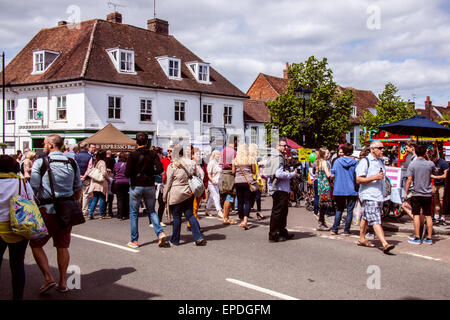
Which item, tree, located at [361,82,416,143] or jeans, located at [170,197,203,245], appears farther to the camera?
tree, located at [361,82,416,143]

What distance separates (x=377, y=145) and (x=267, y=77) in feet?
150

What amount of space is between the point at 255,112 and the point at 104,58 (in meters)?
17.4

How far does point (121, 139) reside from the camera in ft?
68.1

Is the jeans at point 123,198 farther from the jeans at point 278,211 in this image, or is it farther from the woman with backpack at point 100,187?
the jeans at point 278,211

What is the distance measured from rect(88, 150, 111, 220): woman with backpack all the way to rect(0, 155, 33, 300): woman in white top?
702 centimetres

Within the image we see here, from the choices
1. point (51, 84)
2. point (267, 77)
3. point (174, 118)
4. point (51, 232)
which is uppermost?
point (267, 77)

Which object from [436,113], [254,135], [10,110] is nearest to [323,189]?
[10,110]

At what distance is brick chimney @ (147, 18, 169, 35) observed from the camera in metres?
38.3

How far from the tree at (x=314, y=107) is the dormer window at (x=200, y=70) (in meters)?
6.11

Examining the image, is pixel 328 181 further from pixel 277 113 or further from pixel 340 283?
pixel 277 113

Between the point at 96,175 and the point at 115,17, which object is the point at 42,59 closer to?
the point at 115,17

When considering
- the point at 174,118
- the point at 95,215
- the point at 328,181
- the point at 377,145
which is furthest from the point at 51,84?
the point at 377,145

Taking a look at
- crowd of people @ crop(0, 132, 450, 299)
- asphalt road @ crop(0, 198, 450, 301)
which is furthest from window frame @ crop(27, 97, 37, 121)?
asphalt road @ crop(0, 198, 450, 301)

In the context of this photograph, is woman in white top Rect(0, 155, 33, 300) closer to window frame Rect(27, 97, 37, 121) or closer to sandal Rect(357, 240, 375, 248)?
sandal Rect(357, 240, 375, 248)
